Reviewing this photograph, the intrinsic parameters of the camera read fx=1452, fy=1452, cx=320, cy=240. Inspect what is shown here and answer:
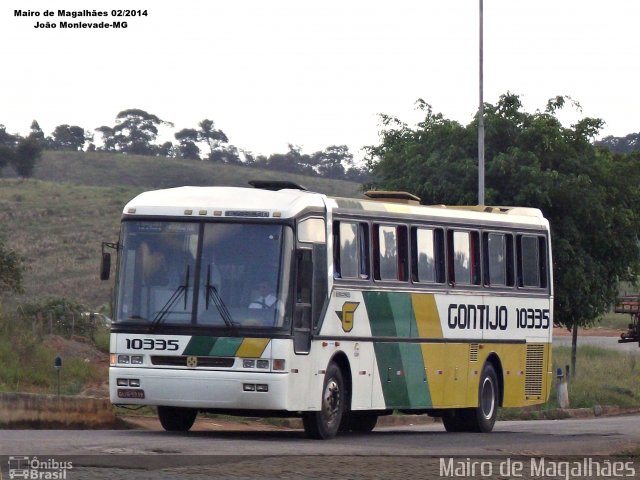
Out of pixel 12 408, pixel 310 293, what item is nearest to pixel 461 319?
pixel 310 293

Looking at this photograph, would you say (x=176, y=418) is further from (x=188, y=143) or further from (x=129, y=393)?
(x=188, y=143)

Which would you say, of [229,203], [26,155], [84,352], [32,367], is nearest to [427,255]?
[229,203]

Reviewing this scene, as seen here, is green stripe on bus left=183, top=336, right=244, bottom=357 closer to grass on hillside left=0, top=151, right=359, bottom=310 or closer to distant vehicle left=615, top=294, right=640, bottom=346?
grass on hillside left=0, top=151, right=359, bottom=310

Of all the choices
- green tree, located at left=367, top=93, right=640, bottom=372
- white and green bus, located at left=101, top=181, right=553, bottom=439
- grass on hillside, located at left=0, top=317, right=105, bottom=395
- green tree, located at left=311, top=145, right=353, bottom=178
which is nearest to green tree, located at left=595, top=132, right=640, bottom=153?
green tree, located at left=311, top=145, right=353, bottom=178

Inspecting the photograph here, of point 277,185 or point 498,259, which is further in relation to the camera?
point 498,259

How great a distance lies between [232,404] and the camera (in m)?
16.8

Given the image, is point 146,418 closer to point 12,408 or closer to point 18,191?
point 12,408

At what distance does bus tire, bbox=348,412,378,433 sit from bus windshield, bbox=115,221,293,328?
5.40m

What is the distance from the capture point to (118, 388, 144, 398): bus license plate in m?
17.1

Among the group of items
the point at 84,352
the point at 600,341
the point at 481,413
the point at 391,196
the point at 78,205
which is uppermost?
the point at 78,205

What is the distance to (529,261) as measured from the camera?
76.3 feet

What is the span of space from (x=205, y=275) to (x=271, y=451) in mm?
3148

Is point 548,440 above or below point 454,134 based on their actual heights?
below

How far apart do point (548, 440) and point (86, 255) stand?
55.1 meters
